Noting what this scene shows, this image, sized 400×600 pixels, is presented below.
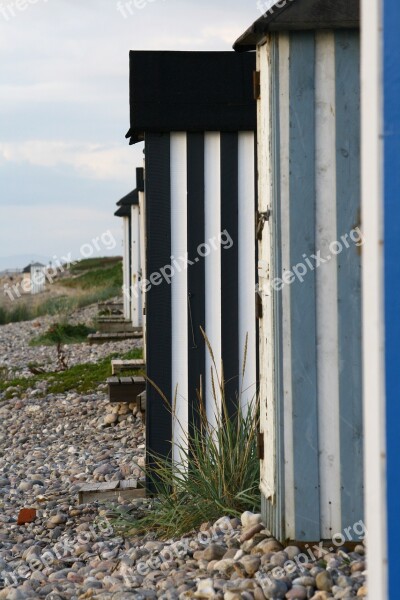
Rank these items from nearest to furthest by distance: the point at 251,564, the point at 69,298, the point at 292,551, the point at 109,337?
the point at 251,564 → the point at 292,551 → the point at 109,337 → the point at 69,298

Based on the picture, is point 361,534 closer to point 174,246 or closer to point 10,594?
point 10,594

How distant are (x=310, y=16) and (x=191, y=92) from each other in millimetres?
1797

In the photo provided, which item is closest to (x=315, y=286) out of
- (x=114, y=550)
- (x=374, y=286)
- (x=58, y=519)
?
(x=114, y=550)

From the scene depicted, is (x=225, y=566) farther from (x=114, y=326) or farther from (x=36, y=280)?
(x=36, y=280)

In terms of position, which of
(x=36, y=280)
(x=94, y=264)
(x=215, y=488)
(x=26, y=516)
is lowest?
(x=26, y=516)

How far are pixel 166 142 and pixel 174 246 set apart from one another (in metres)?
0.70

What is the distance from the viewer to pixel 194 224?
246 inches

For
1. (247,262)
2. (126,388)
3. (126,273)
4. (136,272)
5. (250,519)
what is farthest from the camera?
(126,273)

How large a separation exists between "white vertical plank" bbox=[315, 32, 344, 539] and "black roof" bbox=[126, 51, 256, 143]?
5.53ft

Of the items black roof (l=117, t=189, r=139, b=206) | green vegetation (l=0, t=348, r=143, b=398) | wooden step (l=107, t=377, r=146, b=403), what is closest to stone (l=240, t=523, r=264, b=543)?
wooden step (l=107, t=377, r=146, b=403)

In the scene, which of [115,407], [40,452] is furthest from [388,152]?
[115,407]

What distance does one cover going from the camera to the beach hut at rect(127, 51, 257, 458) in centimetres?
612

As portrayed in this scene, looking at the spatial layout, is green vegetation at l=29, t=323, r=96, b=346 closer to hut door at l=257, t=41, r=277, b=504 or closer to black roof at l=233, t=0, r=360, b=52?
hut door at l=257, t=41, r=277, b=504

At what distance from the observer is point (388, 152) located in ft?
7.59
